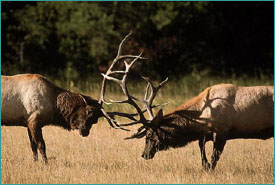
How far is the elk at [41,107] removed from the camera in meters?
8.83

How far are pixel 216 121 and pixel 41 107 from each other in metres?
2.77

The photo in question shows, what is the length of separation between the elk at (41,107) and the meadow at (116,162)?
0.56m

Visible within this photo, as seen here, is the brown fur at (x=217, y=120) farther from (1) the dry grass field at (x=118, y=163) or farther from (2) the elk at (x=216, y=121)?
(1) the dry grass field at (x=118, y=163)

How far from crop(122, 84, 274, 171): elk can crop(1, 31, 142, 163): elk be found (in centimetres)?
85

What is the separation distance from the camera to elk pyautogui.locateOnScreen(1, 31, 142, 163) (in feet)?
29.0

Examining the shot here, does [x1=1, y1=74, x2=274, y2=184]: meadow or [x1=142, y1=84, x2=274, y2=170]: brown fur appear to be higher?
[x1=142, y1=84, x2=274, y2=170]: brown fur

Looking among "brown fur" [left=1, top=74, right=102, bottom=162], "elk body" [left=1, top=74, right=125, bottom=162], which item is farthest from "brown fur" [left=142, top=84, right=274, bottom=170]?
"brown fur" [left=1, top=74, right=102, bottom=162]

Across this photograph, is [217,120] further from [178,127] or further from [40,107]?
[40,107]

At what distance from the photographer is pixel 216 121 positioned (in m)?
8.03

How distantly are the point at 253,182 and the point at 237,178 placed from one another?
0.25m

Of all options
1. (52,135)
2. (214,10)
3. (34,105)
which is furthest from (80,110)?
(214,10)

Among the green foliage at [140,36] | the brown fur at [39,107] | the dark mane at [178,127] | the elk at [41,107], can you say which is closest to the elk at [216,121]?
the dark mane at [178,127]

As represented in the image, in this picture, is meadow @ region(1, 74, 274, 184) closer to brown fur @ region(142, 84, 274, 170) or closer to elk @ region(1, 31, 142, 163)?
brown fur @ region(142, 84, 274, 170)

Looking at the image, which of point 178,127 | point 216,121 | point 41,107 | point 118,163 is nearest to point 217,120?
point 216,121
